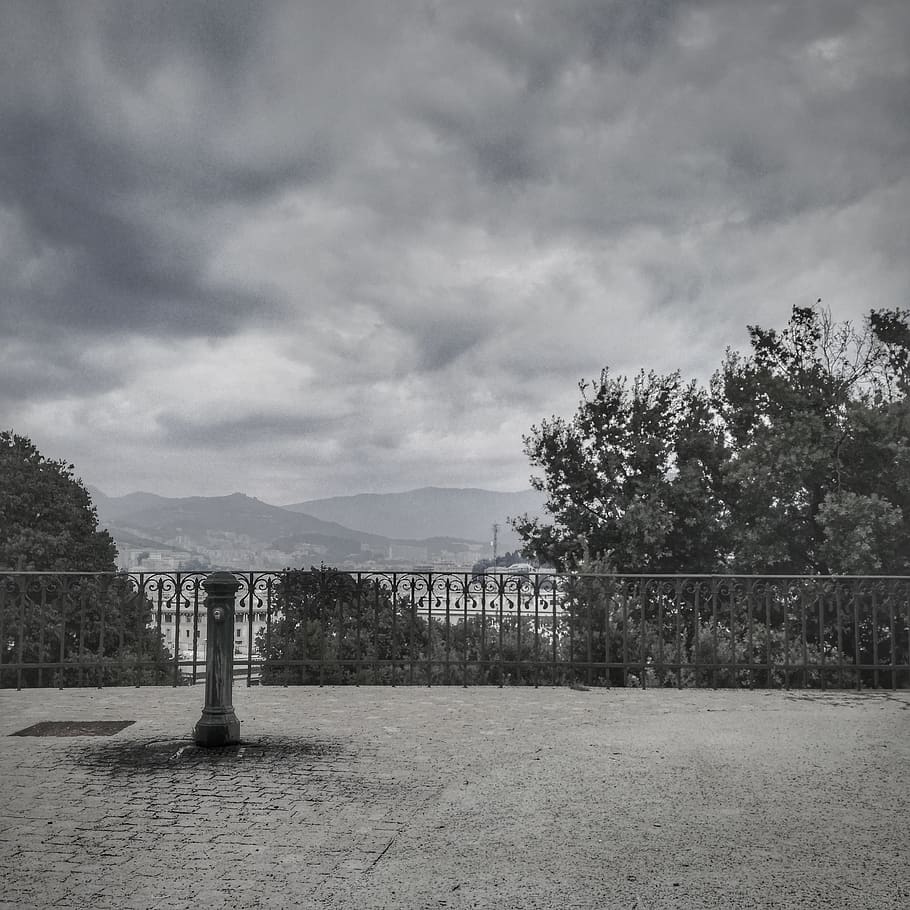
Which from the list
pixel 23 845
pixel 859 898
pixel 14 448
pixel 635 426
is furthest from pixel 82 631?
pixel 635 426

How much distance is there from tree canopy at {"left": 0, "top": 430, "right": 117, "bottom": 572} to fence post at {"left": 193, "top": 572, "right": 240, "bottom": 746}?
75.0 ft

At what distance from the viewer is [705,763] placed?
5.95 metres

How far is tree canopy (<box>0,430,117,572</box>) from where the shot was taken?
27.7 meters

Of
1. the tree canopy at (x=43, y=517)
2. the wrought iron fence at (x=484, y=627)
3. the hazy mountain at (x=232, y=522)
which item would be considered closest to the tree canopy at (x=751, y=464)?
the wrought iron fence at (x=484, y=627)

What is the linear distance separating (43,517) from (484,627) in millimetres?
24232

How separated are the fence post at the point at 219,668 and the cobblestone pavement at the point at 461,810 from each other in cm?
22

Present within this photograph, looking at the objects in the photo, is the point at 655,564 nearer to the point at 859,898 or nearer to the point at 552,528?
the point at 552,528

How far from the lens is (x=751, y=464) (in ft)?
84.0

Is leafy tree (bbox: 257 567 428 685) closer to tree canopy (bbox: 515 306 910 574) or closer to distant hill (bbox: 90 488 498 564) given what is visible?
tree canopy (bbox: 515 306 910 574)

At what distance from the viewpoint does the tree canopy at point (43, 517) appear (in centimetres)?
2772

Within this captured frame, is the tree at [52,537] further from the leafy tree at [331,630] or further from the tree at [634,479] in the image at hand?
the tree at [634,479]

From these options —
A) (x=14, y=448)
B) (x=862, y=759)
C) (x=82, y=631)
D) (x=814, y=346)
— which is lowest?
(x=862, y=759)

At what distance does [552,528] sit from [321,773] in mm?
28028

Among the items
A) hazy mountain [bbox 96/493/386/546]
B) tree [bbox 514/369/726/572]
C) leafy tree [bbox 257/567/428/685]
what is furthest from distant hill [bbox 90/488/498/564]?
leafy tree [bbox 257/567/428/685]
